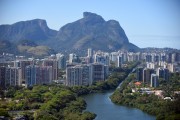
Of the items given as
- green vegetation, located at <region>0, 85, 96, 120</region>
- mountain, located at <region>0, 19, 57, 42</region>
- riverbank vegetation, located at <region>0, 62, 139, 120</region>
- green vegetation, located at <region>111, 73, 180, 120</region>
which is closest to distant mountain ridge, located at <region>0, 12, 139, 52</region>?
mountain, located at <region>0, 19, 57, 42</region>

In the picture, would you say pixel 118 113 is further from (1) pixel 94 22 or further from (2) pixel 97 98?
(1) pixel 94 22

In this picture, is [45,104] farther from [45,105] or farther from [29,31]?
[29,31]

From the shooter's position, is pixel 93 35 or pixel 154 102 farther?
pixel 93 35

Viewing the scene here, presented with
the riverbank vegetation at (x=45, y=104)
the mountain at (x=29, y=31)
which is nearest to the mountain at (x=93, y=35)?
the mountain at (x=29, y=31)

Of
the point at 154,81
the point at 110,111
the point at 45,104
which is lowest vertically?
the point at 110,111

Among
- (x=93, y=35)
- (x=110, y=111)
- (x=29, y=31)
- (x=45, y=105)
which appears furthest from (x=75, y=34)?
(x=45, y=105)

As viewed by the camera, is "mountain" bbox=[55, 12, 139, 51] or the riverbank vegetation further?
"mountain" bbox=[55, 12, 139, 51]

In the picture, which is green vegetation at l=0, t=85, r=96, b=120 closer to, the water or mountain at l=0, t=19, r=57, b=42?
the water
